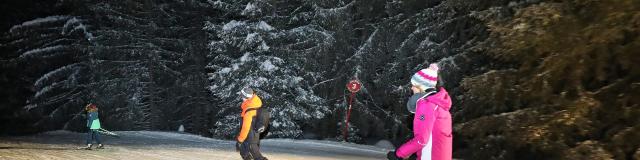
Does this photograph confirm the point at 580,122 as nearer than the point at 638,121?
No

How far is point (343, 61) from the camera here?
31.9m

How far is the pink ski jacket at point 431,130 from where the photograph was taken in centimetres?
563

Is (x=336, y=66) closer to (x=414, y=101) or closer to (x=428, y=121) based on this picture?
(x=414, y=101)

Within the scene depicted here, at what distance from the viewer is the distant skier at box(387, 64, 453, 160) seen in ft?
18.5

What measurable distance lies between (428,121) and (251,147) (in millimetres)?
5958

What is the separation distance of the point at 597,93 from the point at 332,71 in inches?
869

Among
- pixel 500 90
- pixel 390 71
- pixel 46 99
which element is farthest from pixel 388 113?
pixel 500 90

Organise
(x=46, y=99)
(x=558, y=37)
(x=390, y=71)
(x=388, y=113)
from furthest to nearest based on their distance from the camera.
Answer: (x=46, y=99), (x=388, y=113), (x=390, y=71), (x=558, y=37)

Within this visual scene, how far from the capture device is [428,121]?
562 centimetres

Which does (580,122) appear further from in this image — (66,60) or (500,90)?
(66,60)

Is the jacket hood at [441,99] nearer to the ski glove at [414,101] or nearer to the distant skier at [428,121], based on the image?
the distant skier at [428,121]

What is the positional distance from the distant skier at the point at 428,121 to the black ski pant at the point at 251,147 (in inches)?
212

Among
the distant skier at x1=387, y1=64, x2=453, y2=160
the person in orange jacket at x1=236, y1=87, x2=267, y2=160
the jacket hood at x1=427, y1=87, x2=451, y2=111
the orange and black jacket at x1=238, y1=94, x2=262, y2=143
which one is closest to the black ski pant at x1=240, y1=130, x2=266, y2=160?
the person in orange jacket at x1=236, y1=87, x2=267, y2=160

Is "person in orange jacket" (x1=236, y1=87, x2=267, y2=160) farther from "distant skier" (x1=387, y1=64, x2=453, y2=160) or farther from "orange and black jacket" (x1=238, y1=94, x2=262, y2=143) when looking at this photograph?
"distant skier" (x1=387, y1=64, x2=453, y2=160)
